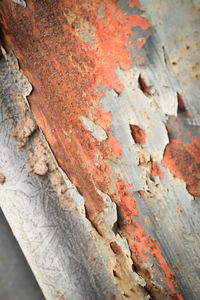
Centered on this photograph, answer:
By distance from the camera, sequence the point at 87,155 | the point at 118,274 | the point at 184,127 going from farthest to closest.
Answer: the point at 118,274 → the point at 87,155 → the point at 184,127

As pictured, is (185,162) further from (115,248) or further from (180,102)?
(115,248)

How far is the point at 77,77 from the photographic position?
2.03 feet

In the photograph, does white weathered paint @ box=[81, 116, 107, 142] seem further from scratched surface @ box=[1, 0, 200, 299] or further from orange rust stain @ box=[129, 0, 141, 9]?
orange rust stain @ box=[129, 0, 141, 9]

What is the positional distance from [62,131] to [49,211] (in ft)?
1.10

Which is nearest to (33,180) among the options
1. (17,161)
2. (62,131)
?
(17,161)

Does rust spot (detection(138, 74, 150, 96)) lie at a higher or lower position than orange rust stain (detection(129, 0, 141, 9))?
lower

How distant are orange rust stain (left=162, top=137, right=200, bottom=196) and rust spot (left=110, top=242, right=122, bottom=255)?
395mm

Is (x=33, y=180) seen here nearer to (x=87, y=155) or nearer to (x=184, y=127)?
(x=87, y=155)

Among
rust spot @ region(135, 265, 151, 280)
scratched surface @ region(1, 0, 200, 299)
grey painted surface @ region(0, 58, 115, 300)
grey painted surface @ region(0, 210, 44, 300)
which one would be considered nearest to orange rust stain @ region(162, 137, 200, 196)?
scratched surface @ region(1, 0, 200, 299)

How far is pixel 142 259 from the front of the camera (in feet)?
2.48

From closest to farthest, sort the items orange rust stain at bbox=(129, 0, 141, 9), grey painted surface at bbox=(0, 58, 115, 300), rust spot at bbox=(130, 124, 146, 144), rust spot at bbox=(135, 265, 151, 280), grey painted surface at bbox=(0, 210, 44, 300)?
orange rust stain at bbox=(129, 0, 141, 9) < rust spot at bbox=(130, 124, 146, 144) < rust spot at bbox=(135, 265, 151, 280) < grey painted surface at bbox=(0, 58, 115, 300) < grey painted surface at bbox=(0, 210, 44, 300)

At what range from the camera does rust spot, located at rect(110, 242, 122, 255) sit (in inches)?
32.5

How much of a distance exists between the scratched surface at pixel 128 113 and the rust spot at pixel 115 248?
28mm

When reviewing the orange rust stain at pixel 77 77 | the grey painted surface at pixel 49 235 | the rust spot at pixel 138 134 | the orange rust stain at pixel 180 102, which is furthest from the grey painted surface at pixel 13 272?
the orange rust stain at pixel 180 102
